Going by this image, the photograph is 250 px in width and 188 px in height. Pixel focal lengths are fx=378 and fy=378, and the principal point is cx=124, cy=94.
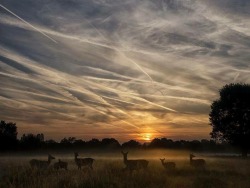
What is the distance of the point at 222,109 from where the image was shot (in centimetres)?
5653

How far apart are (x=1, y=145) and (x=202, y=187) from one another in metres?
60.1

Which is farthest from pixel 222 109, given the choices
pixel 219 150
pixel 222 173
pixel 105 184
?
pixel 105 184

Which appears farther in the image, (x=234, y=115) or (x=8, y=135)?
(x=8, y=135)

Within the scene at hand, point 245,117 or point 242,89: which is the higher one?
point 242,89

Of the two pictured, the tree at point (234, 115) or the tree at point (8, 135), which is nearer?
the tree at point (234, 115)

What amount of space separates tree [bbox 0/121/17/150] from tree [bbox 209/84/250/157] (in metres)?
39.8

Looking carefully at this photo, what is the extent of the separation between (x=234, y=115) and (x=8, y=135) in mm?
45456

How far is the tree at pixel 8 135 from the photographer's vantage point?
72.7 meters

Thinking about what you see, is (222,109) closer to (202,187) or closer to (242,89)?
(242,89)

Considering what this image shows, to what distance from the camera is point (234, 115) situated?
5538 centimetres

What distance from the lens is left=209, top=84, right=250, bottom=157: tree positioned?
54875 mm

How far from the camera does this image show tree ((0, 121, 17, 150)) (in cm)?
7268

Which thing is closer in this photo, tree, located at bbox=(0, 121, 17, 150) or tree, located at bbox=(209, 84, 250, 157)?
tree, located at bbox=(209, 84, 250, 157)

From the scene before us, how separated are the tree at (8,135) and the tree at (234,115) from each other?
39754 mm
